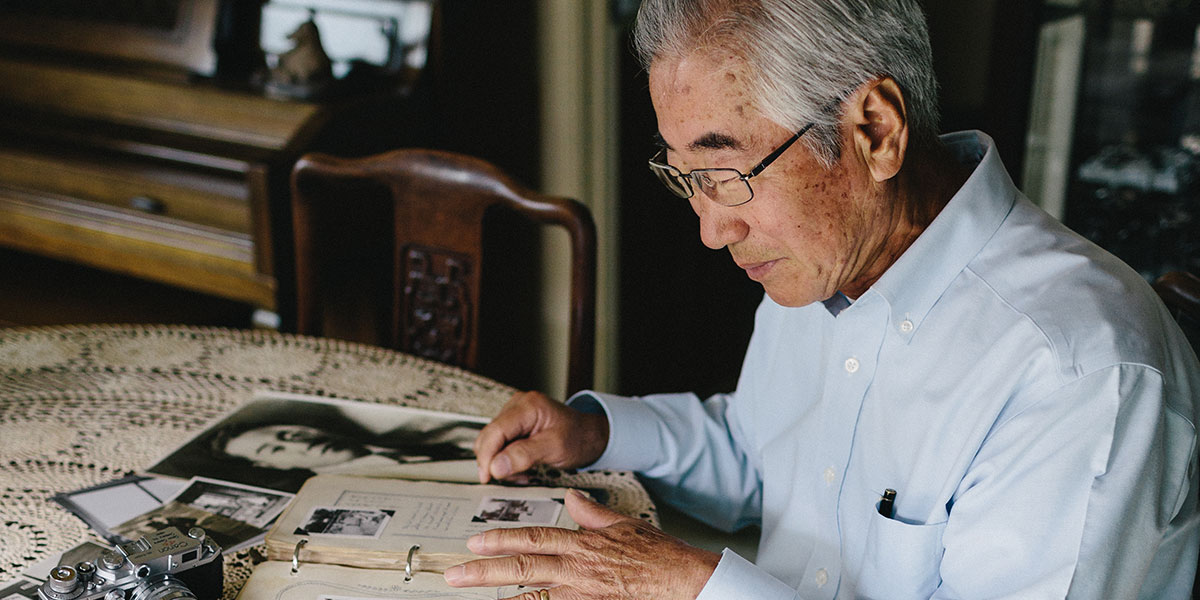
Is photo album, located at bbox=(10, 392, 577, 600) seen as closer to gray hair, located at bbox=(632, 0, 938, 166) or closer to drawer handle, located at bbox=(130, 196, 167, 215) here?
gray hair, located at bbox=(632, 0, 938, 166)

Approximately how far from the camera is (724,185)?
0.96m

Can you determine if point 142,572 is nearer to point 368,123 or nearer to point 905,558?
point 905,558

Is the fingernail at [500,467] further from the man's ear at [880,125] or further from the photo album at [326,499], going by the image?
the man's ear at [880,125]

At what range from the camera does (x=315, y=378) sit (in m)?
1.42

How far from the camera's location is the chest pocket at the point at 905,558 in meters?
0.95

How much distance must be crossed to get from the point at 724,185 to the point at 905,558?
0.39 metres

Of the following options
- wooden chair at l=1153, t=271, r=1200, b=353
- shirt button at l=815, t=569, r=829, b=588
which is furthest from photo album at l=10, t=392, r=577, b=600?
wooden chair at l=1153, t=271, r=1200, b=353

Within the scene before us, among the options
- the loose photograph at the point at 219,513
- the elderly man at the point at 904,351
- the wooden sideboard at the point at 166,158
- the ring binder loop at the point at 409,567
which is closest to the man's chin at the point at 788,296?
the elderly man at the point at 904,351

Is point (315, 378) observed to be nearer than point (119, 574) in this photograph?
No

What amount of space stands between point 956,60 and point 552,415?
9.46ft

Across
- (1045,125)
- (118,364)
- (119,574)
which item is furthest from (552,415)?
(1045,125)

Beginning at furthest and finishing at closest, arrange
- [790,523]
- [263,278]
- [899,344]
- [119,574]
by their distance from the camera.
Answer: [263,278], [790,523], [899,344], [119,574]

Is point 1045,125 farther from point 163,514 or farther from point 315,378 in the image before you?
point 163,514

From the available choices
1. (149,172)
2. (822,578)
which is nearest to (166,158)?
(149,172)
